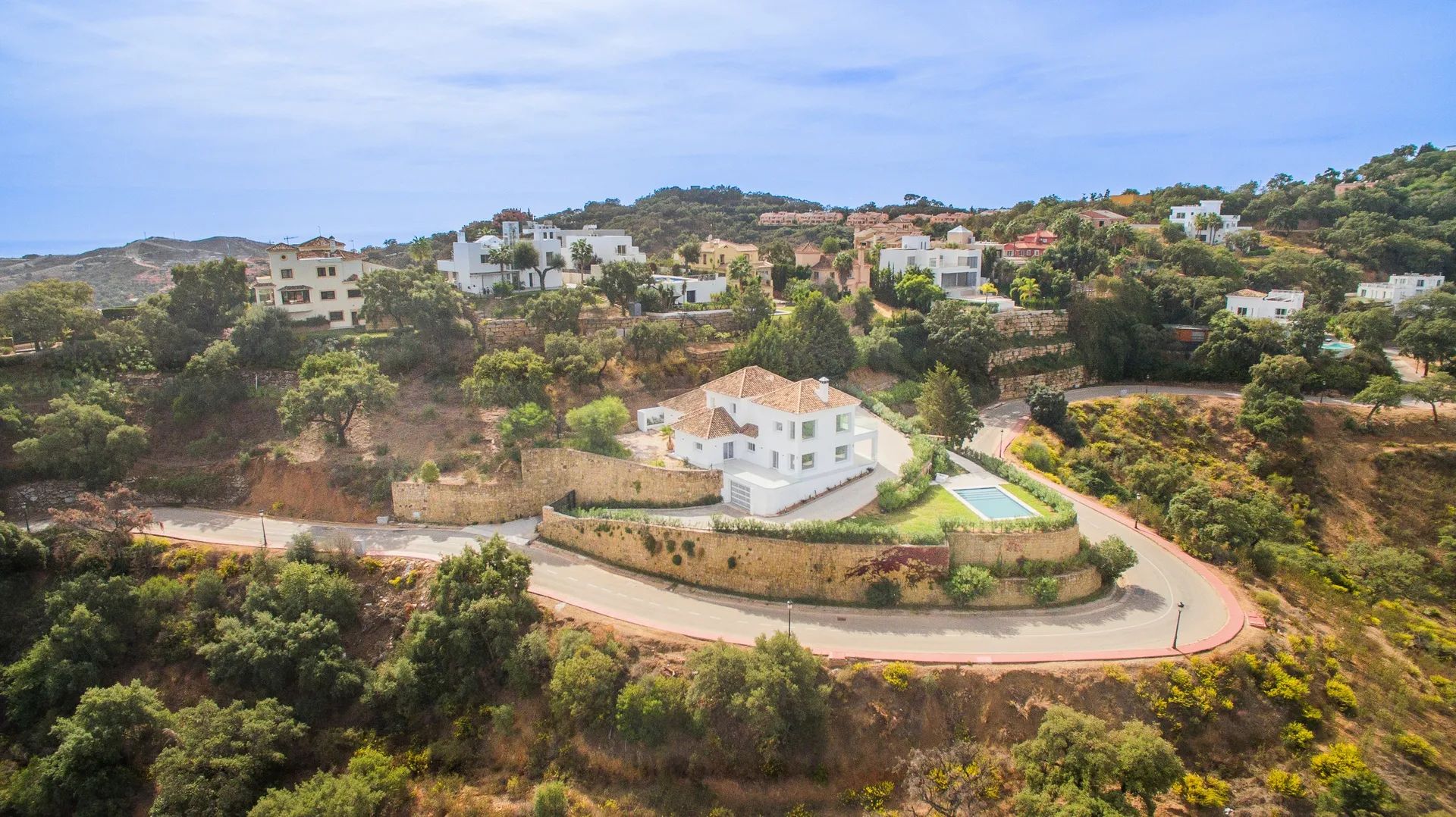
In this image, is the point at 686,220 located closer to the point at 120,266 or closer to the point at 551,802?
the point at 120,266

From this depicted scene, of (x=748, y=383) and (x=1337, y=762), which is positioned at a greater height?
(x=748, y=383)

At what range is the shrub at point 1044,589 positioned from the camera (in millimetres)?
25281

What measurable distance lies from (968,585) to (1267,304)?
134 ft

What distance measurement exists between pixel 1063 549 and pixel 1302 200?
219ft

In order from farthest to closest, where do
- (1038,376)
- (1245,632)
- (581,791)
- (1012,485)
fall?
(1038,376) → (1012,485) → (1245,632) → (581,791)

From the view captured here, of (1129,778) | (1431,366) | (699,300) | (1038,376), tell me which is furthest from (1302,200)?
(1129,778)

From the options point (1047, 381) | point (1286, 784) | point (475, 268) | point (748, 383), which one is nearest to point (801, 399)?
point (748, 383)

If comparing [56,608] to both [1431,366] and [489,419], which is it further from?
[1431,366]

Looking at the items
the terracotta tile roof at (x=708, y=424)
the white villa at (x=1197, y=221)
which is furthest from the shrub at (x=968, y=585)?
the white villa at (x=1197, y=221)

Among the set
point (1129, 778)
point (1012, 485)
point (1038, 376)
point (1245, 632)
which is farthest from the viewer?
point (1038, 376)

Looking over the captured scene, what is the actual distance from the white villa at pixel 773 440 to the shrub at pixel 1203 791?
14553mm

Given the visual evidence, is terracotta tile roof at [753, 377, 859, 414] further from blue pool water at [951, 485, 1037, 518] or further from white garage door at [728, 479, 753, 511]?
blue pool water at [951, 485, 1037, 518]

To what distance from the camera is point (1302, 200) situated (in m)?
71.4

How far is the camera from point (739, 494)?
29219mm
